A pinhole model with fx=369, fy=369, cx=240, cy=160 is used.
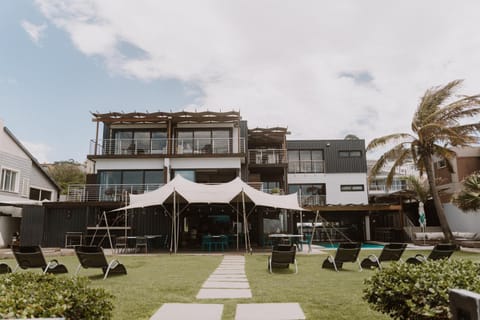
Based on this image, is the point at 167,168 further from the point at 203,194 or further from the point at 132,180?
the point at 203,194

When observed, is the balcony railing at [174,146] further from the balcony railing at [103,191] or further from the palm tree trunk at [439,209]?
the palm tree trunk at [439,209]

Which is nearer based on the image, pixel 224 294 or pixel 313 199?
pixel 224 294

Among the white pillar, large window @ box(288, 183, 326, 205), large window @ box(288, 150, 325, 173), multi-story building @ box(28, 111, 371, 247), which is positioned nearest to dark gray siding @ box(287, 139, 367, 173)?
large window @ box(288, 150, 325, 173)

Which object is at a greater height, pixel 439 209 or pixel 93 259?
pixel 439 209

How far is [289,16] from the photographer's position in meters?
8.63

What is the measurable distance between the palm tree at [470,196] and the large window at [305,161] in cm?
1006

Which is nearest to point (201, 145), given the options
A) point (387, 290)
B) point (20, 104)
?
point (20, 104)

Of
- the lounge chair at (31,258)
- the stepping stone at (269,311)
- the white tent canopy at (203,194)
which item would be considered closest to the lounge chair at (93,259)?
the lounge chair at (31,258)

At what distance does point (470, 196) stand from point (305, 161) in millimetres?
11348

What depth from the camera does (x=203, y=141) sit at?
20.3 m

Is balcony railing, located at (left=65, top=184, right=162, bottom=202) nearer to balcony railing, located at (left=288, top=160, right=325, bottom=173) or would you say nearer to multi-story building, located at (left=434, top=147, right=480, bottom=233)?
balcony railing, located at (left=288, top=160, right=325, bottom=173)

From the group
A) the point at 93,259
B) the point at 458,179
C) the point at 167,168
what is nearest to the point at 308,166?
the point at 458,179

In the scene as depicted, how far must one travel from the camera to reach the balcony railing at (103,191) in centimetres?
1914

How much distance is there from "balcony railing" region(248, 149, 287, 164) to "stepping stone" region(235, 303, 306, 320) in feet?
52.9
